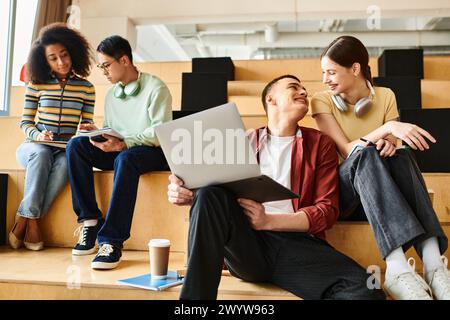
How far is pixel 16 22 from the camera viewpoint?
3.92 m

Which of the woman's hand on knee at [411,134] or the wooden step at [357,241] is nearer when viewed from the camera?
the woman's hand on knee at [411,134]

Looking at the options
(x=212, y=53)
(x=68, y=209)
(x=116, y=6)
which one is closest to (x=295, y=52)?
(x=212, y=53)

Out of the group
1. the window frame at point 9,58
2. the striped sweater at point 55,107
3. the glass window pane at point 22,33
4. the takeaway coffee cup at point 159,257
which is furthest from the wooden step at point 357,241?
the glass window pane at point 22,33

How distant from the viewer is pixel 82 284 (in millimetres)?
1403

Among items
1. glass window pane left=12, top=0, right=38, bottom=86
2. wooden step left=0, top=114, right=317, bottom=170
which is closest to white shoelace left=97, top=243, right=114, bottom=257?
wooden step left=0, top=114, right=317, bottom=170

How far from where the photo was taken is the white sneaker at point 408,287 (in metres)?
1.14

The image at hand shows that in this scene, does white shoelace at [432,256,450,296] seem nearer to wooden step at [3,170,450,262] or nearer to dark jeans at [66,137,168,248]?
wooden step at [3,170,450,262]

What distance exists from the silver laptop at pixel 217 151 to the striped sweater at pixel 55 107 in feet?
4.00

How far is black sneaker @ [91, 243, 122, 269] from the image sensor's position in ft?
5.24

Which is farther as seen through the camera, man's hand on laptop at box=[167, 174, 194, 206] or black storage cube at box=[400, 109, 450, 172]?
black storage cube at box=[400, 109, 450, 172]

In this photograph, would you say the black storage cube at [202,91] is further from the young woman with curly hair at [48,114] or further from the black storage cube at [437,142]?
the black storage cube at [437,142]

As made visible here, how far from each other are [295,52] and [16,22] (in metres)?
4.82

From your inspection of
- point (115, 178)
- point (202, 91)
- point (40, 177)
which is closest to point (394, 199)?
point (115, 178)

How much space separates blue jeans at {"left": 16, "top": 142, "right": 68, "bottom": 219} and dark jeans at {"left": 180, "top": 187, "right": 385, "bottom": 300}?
1074mm
